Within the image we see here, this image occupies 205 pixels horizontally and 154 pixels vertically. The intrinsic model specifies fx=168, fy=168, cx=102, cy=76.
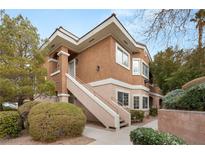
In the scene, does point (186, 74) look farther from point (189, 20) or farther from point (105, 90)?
point (105, 90)

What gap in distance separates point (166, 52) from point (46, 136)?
17.1ft

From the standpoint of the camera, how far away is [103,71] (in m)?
9.50

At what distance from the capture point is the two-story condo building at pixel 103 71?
853cm

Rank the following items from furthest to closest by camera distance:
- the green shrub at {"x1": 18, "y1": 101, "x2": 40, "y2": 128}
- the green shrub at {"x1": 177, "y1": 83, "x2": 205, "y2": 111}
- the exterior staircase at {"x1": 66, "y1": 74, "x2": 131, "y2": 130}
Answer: the exterior staircase at {"x1": 66, "y1": 74, "x2": 131, "y2": 130}, the green shrub at {"x1": 18, "y1": 101, "x2": 40, "y2": 128}, the green shrub at {"x1": 177, "y1": 83, "x2": 205, "y2": 111}

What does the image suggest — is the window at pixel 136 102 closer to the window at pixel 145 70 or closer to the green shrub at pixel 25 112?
the window at pixel 145 70

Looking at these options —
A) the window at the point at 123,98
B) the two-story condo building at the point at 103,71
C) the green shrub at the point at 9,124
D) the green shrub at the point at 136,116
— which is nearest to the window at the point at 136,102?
the two-story condo building at the point at 103,71

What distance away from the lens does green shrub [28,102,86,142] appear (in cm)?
546

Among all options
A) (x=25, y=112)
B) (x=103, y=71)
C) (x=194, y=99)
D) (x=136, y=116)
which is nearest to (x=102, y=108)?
(x=103, y=71)

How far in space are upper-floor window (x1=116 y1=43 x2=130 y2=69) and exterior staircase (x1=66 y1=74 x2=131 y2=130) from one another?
239cm

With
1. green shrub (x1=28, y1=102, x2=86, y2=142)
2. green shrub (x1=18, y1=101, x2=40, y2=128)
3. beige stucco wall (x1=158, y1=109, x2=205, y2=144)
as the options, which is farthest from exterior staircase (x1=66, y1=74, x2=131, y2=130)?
green shrub (x1=18, y1=101, x2=40, y2=128)

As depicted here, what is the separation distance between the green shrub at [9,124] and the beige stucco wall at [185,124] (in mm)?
5115

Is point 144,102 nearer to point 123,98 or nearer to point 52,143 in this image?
point 123,98

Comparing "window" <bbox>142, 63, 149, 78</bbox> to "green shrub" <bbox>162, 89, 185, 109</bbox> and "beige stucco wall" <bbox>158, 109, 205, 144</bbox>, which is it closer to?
"green shrub" <bbox>162, 89, 185, 109</bbox>
